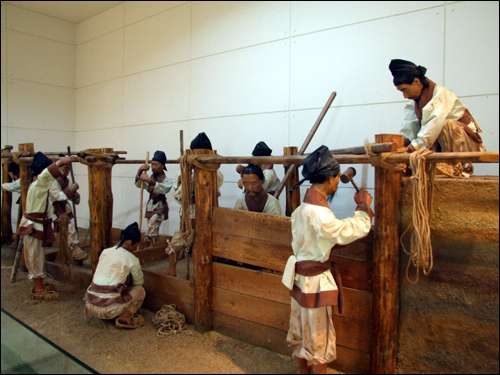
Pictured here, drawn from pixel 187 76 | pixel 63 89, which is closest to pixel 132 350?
pixel 187 76

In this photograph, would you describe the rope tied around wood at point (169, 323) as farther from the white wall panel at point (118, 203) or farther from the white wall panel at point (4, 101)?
the white wall panel at point (4, 101)

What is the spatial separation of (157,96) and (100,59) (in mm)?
2079

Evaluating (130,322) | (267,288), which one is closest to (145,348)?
(130,322)

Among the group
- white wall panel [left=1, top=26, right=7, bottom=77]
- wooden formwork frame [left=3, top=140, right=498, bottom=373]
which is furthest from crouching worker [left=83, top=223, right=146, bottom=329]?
white wall panel [left=1, top=26, right=7, bottom=77]

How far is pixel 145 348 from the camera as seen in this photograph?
3.03m

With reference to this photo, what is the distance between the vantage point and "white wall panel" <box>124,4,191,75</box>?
19.1 ft

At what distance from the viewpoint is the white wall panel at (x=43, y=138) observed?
7.25 meters

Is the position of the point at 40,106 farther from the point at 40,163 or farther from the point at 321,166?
the point at 321,166

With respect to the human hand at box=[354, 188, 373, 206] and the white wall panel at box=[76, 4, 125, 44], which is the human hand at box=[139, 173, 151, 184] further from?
the white wall panel at box=[76, 4, 125, 44]

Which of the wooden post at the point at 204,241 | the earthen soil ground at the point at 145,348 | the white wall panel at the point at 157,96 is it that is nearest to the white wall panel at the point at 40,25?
the white wall panel at the point at 157,96

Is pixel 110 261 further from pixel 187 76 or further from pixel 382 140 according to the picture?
pixel 187 76

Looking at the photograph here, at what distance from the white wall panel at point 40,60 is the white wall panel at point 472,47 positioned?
7278 millimetres

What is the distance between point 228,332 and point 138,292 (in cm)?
104

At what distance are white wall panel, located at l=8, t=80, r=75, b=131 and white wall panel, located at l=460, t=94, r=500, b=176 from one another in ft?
24.9
